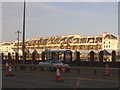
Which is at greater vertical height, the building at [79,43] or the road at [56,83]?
the building at [79,43]

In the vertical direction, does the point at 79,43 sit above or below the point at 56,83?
above

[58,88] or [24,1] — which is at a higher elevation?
[24,1]

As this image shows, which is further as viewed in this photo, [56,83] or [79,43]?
[79,43]

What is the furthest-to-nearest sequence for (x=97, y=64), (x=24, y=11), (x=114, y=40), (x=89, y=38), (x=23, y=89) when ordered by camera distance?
(x=89, y=38) → (x=114, y=40) → (x=97, y=64) → (x=24, y=11) → (x=23, y=89)

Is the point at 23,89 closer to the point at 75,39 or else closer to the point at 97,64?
the point at 97,64

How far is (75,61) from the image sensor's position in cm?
3900

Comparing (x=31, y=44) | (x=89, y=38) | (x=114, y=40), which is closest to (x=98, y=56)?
(x=114, y=40)

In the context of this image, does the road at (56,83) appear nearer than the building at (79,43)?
Yes

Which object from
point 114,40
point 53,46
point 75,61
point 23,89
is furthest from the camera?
point 53,46

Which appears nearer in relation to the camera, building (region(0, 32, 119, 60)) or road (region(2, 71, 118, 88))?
road (region(2, 71, 118, 88))

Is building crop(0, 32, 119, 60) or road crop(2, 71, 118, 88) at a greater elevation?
building crop(0, 32, 119, 60)

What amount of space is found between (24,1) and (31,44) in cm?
11964

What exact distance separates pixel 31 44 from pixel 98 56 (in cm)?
11368

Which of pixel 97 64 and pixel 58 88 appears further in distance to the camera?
pixel 97 64
